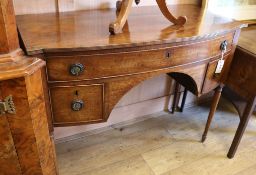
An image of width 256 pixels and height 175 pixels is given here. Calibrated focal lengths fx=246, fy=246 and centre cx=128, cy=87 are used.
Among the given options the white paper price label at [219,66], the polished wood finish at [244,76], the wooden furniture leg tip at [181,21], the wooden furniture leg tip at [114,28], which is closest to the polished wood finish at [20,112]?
the wooden furniture leg tip at [114,28]

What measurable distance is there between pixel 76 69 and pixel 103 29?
0.24m

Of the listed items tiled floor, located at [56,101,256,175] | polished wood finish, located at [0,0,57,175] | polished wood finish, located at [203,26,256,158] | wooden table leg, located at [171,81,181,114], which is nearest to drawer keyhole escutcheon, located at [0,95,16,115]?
polished wood finish, located at [0,0,57,175]

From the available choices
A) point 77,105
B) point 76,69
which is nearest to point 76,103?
point 77,105

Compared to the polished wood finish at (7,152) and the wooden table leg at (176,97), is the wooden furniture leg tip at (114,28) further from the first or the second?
the wooden table leg at (176,97)

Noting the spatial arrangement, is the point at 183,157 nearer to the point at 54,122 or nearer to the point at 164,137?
the point at 164,137

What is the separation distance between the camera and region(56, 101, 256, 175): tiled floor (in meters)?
1.41

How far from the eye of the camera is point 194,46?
1.05m

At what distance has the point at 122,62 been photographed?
36.4 inches

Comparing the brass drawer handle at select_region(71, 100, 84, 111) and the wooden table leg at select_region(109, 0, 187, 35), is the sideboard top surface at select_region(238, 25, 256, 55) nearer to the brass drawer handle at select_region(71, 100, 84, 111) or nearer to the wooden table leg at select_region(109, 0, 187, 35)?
the wooden table leg at select_region(109, 0, 187, 35)

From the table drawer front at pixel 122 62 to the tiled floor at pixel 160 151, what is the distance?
0.68 m

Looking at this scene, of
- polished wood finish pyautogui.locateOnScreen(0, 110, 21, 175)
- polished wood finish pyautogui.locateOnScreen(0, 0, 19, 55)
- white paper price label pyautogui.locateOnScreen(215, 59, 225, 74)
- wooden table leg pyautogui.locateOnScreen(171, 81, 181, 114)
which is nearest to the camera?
polished wood finish pyautogui.locateOnScreen(0, 0, 19, 55)

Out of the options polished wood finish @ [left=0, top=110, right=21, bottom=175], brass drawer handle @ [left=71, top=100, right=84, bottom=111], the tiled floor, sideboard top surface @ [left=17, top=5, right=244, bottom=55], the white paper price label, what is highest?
sideboard top surface @ [left=17, top=5, right=244, bottom=55]

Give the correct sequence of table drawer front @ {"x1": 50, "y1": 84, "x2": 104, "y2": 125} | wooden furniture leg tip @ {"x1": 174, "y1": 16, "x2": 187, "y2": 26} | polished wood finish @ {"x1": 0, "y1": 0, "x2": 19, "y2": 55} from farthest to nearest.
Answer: wooden furniture leg tip @ {"x1": 174, "y1": 16, "x2": 187, "y2": 26}
table drawer front @ {"x1": 50, "y1": 84, "x2": 104, "y2": 125}
polished wood finish @ {"x1": 0, "y1": 0, "x2": 19, "y2": 55}

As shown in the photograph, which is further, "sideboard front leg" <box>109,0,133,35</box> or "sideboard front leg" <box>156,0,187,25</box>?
"sideboard front leg" <box>156,0,187,25</box>
